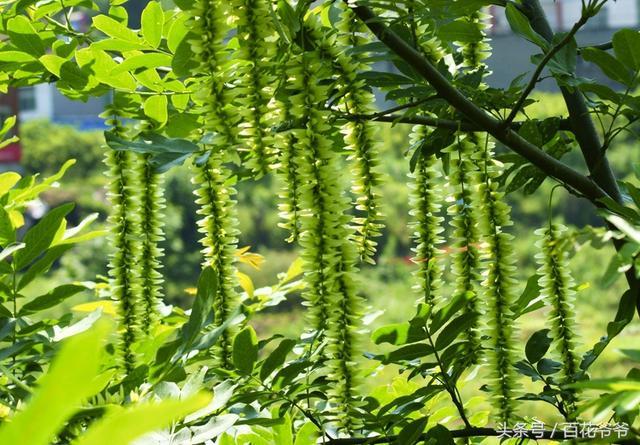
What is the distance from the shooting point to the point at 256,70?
440mm

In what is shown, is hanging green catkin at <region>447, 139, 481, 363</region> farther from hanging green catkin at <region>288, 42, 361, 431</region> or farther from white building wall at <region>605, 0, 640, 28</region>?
white building wall at <region>605, 0, 640, 28</region>

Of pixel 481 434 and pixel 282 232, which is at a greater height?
pixel 282 232

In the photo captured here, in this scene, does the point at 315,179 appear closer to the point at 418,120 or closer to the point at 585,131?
the point at 418,120

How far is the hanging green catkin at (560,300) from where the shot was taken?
0.51m

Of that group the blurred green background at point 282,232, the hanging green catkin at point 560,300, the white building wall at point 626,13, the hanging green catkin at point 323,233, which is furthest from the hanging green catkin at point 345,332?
the white building wall at point 626,13

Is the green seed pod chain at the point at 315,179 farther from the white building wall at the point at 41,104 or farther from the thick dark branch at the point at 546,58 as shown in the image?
the white building wall at the point at 41,104

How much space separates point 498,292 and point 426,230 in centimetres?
5

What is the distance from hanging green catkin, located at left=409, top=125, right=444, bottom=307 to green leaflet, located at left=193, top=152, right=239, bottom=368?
4.2 inches

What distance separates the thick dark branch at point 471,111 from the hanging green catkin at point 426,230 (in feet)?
0.22

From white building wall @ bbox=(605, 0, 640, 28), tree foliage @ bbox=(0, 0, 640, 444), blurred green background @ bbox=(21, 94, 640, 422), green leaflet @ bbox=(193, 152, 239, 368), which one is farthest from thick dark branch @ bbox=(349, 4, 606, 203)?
white building wall @ bbox=(605, 0, 640, 28)

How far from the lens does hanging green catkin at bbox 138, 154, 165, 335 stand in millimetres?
569

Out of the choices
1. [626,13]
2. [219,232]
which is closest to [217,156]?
[219,232]

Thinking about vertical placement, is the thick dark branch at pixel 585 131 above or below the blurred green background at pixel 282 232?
below

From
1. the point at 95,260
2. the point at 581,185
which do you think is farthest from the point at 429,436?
the point at 95,260
